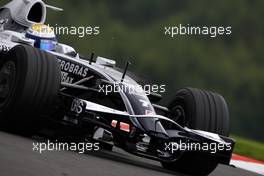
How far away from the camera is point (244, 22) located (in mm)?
12836

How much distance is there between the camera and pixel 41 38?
9359 millimetres

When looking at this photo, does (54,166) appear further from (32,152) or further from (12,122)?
(12,122)

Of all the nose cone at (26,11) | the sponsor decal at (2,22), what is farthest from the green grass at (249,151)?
the sponsor decal at (2,22)

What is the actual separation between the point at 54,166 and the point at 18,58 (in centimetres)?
203

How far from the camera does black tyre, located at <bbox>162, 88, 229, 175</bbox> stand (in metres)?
7.84

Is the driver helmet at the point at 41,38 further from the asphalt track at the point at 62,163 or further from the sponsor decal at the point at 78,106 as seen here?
the sponsor decal at the point at 78,106

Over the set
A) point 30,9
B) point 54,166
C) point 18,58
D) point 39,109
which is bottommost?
point 54,166

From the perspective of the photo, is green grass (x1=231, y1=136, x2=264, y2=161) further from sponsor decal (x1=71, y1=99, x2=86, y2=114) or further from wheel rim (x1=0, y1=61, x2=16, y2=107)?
wheel rim (x1=0, y1=61, x2=16, y2=107)

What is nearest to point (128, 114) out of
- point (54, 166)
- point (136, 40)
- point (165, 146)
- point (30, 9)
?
point (165, 146)

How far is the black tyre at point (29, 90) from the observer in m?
7.40

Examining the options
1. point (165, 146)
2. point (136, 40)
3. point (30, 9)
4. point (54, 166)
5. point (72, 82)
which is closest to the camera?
point (54, 166)

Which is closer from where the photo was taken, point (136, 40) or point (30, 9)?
point (30, 9)

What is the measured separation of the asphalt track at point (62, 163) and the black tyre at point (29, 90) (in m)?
0.19

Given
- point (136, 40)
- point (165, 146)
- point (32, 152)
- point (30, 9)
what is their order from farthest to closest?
1. point (136, 40)
2. point (30, 9)
3. point (165, 146)
4. point (32, 152)
